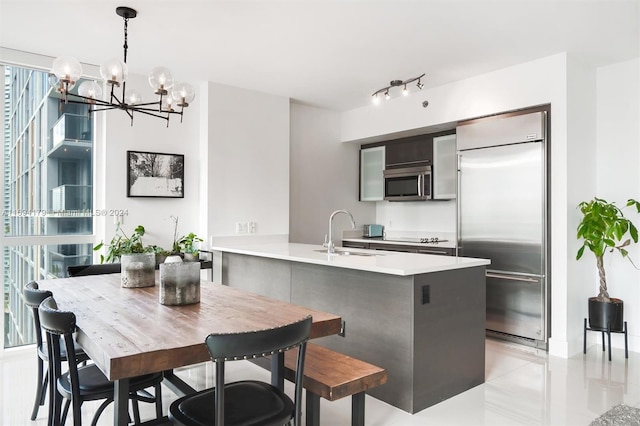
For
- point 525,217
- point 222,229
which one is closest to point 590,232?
point 525,217

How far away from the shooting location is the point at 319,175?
5.89 m

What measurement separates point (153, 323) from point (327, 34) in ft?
8.50

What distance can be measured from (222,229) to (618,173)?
13.1 ft

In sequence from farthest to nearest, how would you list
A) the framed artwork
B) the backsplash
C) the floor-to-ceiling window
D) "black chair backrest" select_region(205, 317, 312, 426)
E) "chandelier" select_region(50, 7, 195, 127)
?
the backsplash, the framed artwork, the floor-to-ceiling window, "chandelier" select_region(50, 7, 195, 127), "black chair backrest" select_region(205, 317, 312, 426)

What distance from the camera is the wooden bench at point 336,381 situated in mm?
2038

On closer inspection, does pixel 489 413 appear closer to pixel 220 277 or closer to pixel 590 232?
pixel 590 232

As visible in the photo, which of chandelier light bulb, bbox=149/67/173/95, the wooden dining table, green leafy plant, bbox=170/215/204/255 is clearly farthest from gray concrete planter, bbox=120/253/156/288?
green leafy plant, bbox=170/215/204/255

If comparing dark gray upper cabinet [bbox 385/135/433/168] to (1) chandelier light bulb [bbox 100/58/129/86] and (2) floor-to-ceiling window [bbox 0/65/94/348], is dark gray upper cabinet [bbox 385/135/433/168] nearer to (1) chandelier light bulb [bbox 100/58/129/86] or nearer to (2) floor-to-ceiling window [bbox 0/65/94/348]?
(2) floor-to-ceiling window [bbox 0/65/94/348]

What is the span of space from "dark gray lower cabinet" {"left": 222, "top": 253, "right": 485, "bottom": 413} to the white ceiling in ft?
6.04

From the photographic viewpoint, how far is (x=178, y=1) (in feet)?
9.48

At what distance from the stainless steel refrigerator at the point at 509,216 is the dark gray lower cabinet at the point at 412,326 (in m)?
1.14

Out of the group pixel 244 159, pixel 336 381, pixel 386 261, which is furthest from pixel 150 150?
pixel 336 381

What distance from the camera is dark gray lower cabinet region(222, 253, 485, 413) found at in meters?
2.70

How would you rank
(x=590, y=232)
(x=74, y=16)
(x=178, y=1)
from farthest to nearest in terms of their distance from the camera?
(x=590, y=232), (x=74, y=16), (x=178, y=1)
